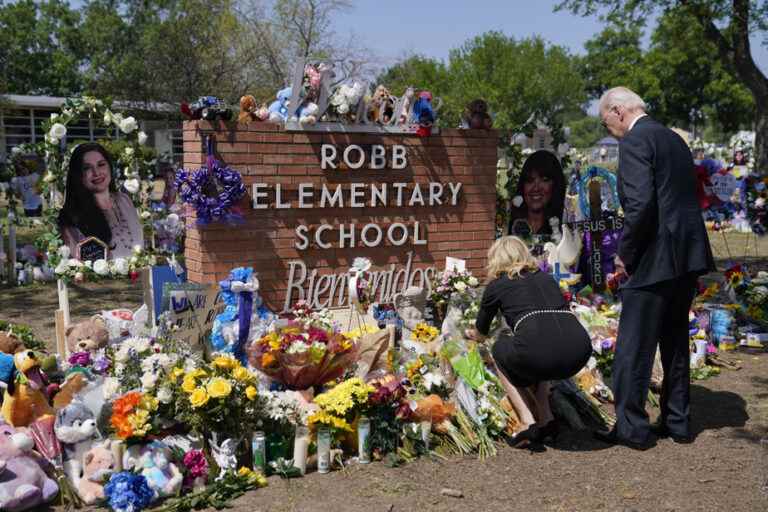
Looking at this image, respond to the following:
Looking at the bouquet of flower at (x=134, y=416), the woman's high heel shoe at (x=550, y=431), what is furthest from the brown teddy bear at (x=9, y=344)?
the woman's high heel shoe at (x=550, y=431)

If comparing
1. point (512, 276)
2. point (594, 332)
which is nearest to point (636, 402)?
point (512, 276)

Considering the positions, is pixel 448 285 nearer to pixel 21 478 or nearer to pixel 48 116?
pixel 21 478

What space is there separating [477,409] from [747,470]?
5.23 feet

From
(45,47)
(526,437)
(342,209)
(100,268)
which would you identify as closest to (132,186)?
(100,268)

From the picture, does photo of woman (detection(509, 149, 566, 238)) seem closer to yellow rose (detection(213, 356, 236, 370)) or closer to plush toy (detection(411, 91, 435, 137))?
plush toy (detection(411, 91, 435, 137))

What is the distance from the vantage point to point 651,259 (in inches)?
187

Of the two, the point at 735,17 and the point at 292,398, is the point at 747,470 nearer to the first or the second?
the point at 292,398

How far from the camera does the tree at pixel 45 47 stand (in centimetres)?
4509

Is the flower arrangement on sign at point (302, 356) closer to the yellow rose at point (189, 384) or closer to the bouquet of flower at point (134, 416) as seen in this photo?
the yellow rose at point (189, 384)

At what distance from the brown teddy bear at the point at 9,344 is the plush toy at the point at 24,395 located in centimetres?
21

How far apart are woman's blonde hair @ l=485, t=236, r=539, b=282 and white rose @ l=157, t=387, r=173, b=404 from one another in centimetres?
205

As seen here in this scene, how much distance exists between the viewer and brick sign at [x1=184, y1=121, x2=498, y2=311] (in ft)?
21.2

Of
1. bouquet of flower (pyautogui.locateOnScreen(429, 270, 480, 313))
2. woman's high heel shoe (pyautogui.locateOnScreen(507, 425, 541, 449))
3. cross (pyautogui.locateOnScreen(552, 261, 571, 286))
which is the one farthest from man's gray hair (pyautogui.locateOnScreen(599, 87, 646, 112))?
cross (pyautogui.locateOnScreen(552, 261, 571, 286))

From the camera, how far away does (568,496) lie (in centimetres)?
421
